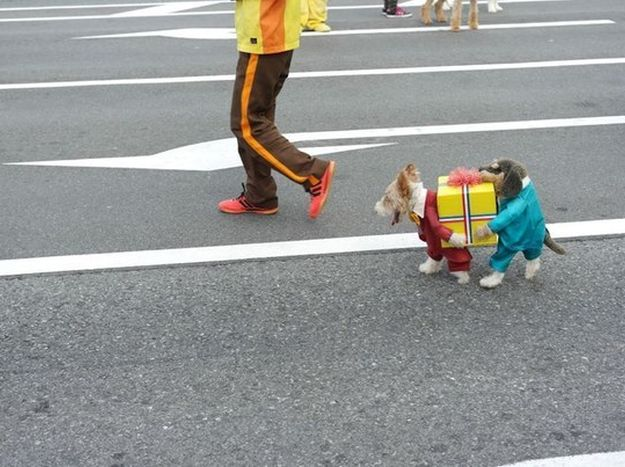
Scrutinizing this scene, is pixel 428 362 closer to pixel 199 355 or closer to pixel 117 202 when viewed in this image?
pixel 199 355

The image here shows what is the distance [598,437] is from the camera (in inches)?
133

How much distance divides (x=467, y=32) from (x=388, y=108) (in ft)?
13.5

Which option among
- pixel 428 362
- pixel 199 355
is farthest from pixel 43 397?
pixel 428 362

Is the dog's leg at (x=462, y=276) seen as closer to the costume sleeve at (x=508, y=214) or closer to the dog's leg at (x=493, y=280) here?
the dog's leg at (x=493, y=280)

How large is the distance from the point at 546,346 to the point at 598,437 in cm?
72

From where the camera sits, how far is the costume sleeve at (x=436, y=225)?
4387 millimetres

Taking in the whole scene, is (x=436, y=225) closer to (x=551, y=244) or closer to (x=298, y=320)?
(x=551, y=244)

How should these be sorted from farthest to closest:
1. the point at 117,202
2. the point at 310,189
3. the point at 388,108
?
1. the point at 388,108
2. the point at 117,202
3. the point at 310,189

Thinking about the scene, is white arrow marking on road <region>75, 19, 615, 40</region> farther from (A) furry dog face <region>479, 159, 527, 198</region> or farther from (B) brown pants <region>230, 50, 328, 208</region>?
(A) furry dog face <region>479, 159, 527, 198</region>

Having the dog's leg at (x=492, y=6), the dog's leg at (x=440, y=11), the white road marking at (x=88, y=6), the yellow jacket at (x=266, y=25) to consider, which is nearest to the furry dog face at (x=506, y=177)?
the yellow jacket at (x=266, y=25)

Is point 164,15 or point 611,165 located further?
A: point 164,15

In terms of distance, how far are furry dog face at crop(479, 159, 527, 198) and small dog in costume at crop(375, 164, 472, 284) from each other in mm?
306

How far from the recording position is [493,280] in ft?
15.0

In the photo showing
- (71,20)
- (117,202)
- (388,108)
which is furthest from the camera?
(71,20)
